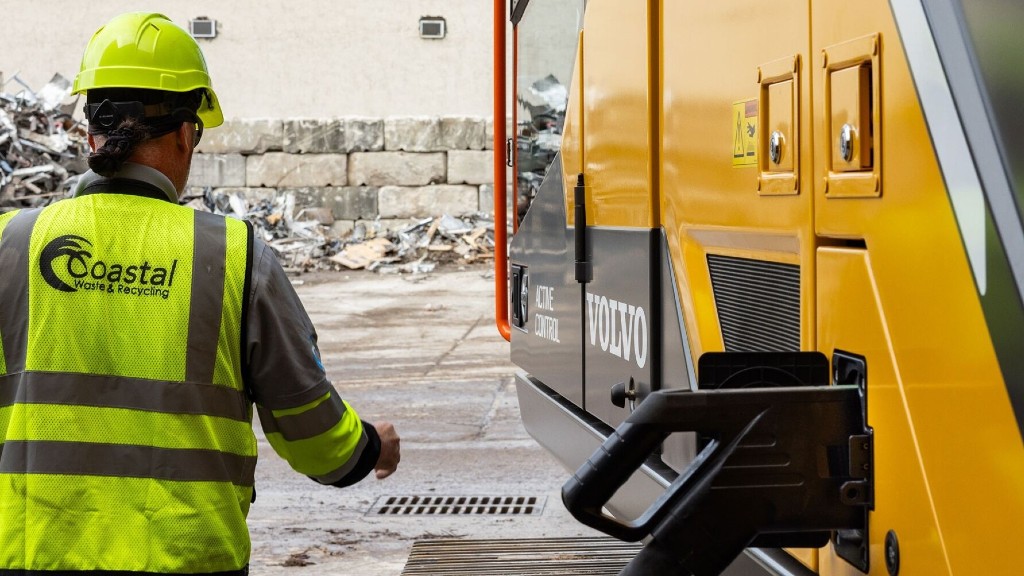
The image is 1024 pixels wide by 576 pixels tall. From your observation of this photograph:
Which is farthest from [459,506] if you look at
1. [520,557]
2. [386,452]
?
[386,452]

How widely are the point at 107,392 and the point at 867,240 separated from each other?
1383 millimetres

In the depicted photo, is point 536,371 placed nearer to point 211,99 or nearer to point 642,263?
point 642,263

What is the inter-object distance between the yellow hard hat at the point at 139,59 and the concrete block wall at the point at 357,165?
841 inches

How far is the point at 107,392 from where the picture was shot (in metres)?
2.45

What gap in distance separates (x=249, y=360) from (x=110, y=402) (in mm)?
269

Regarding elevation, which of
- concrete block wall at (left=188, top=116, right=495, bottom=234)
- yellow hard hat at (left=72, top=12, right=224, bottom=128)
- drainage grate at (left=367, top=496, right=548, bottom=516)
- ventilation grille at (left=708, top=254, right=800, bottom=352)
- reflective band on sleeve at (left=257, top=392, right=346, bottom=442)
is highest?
concrete block wall at (left=188, top=116, right=495, bottom=234)

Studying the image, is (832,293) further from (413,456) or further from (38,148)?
(38,148)

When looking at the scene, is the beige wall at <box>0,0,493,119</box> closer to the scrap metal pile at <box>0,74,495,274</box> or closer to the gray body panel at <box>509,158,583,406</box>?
the scrap metal pile at <box>0,74,495,274</box>

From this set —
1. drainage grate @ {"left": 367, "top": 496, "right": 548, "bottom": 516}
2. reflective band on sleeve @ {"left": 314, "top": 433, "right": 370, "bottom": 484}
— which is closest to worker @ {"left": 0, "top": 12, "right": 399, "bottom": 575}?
reflective band on sleeve @ {"left": 314, "top": 433, "right": 370, "bottom": 484}

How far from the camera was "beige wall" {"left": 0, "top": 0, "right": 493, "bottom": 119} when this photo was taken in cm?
2544

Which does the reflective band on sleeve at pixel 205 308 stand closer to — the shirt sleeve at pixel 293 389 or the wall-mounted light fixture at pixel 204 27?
the shirt sleeve at pixel 293 389

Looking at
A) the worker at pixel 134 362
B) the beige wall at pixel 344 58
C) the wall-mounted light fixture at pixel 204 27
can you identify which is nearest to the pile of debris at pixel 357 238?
→ the beige wall at pixel 344 58

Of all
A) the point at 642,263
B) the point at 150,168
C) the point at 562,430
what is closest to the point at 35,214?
the point at 150,168

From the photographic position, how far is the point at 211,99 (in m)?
2.80
